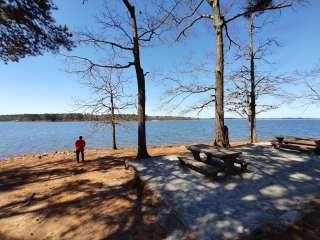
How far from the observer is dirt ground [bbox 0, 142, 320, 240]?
12.6 feet

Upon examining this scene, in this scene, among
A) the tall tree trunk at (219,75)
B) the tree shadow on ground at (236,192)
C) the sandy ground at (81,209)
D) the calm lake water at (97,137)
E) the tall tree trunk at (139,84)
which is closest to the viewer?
the tree shadow on ground at (236,192)

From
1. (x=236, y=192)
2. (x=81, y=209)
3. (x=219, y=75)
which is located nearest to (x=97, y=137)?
(x=219, y=75)

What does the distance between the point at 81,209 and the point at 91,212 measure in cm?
35

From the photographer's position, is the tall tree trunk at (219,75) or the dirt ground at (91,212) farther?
the tall tree trunk at (219,75)

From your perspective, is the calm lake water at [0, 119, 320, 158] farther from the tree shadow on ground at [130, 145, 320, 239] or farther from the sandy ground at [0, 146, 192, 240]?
the tree shadow on ground at [130, 145, 320, 239]

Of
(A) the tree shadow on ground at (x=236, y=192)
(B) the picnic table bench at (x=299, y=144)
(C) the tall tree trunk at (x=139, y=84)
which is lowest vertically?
(A) the tree shadow on ground at (x=236, y=192)

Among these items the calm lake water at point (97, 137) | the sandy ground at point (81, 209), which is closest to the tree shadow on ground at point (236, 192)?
the sandy ground at point (81, 209)

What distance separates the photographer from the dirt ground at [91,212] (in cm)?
385

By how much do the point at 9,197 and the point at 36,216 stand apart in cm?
208

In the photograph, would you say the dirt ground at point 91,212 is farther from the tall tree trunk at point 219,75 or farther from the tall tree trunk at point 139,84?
the tall tree trunk at point 219,75

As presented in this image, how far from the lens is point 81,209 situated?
16.5 ft

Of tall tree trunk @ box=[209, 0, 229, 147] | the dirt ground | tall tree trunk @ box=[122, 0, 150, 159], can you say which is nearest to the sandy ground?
the dirt ground

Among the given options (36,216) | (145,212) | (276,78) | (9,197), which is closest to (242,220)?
(145,212)

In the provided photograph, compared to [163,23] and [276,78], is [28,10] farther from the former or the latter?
[276,78]
